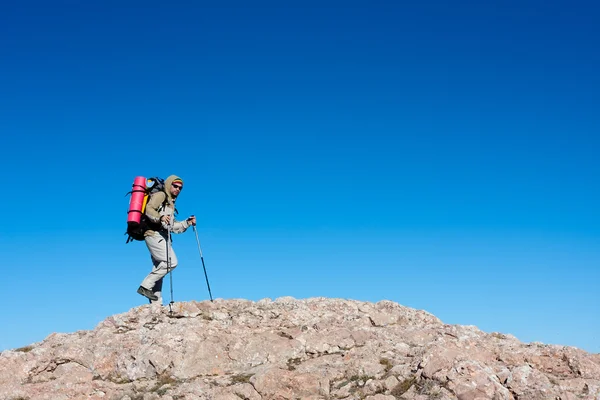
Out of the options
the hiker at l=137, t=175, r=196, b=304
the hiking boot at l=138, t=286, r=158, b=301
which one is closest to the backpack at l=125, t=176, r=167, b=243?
the hiker at l=137, t=175, r=196, b=304

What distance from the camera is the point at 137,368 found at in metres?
12.2

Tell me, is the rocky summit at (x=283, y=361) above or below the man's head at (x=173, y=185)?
below

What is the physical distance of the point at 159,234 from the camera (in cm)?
1695

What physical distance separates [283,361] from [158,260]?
6748 mm

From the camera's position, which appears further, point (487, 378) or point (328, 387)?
point (328, 387)

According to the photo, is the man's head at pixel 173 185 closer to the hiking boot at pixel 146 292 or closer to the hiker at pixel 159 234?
the hiker at pixel 159 234

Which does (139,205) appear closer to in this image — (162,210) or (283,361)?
(162,210)

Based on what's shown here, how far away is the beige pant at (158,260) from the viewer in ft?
54.6

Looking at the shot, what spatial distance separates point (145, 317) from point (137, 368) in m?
3.20

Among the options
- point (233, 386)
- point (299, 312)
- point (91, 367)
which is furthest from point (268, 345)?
point (91, 367)

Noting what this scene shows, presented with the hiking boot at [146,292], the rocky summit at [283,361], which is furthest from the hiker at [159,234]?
the rocky summit at [283,361]

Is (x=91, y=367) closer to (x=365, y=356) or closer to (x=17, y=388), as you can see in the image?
(x=17, y=388)

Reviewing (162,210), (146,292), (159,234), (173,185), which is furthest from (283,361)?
(173,185)

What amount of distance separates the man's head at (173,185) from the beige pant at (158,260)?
56.3 inches
